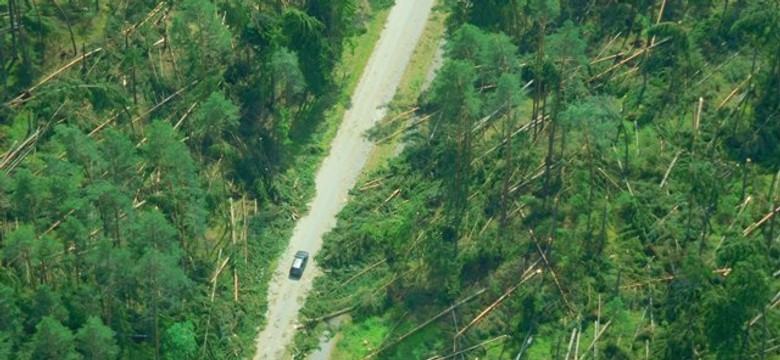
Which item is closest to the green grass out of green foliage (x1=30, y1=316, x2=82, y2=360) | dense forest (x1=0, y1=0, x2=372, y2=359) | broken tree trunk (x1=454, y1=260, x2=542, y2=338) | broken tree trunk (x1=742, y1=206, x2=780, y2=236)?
dense forest (x1=0, y1=0, x2=372, y2=359)

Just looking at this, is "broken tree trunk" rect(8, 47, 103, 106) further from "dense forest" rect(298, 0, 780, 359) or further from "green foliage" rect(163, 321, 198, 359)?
"green foliage" rect(163, 321, 198, 359)

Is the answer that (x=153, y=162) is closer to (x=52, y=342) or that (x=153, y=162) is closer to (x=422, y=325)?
(x=52, y=342)

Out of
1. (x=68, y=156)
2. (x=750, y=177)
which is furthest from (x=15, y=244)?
(x=750, y=177)

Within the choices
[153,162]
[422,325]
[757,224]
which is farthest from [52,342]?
[757,224]

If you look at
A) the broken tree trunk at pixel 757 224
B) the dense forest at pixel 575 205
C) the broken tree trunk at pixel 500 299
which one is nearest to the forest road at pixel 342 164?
the dense forest at pixel 575 205

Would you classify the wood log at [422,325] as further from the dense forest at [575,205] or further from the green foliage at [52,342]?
the green foliage at [52,342]

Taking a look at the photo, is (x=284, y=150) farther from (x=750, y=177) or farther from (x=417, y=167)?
(x=750, y=177)
